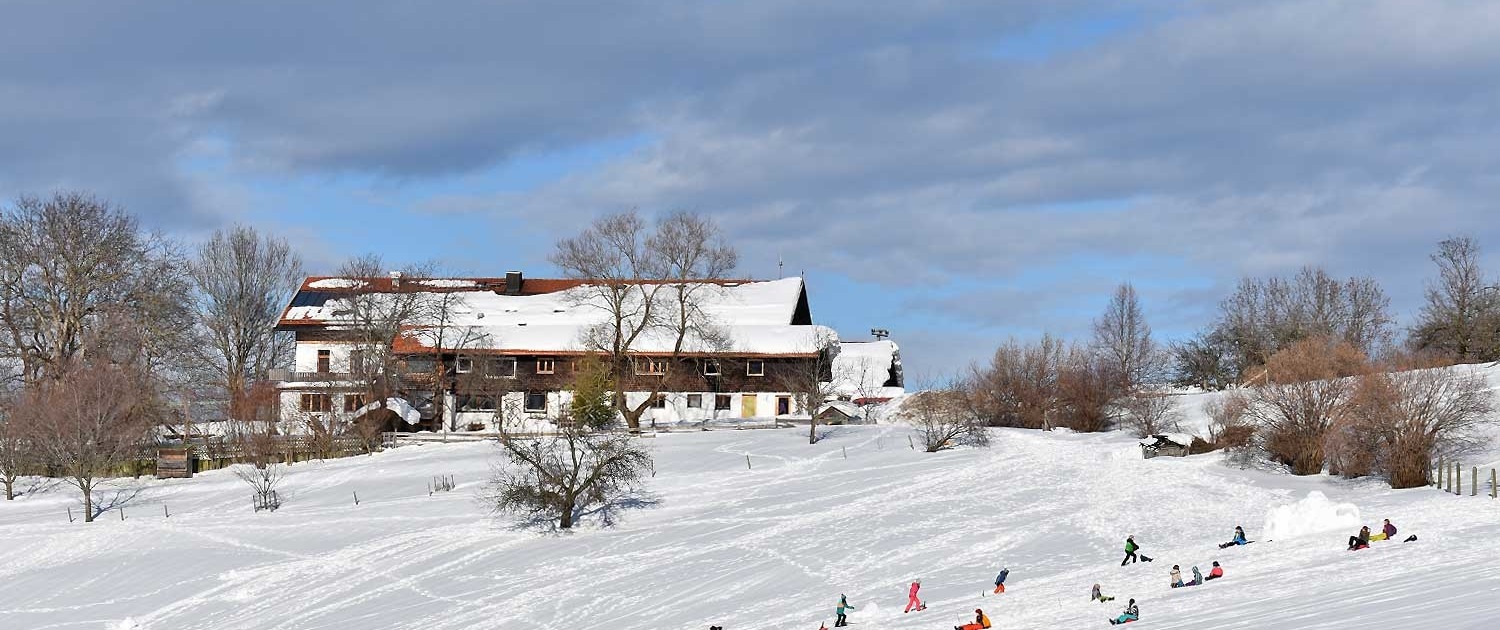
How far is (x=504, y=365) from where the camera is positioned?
71.0m

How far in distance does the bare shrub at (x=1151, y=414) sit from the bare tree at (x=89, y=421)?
141 feet

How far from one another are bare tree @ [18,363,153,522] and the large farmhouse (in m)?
9.10

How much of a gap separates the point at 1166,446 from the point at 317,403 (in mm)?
42293

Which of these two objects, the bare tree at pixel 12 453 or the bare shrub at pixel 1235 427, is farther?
the bare tree at pixel 12 453

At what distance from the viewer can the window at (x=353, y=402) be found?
62.5m

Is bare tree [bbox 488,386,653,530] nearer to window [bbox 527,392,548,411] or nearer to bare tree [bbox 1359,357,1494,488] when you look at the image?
bare tree [bbox 1359,357,1494,488]

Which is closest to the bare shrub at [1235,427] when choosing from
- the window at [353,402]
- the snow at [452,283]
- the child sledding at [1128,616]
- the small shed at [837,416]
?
the small shed at [837,416]

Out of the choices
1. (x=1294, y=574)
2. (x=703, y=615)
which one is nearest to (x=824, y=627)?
(x=703, y=615)

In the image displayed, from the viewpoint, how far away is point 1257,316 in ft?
297

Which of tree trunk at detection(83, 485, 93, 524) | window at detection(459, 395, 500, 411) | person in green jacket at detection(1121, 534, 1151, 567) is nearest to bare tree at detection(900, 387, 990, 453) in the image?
person in green jacket at detection(1121, 534, 1151, 567)

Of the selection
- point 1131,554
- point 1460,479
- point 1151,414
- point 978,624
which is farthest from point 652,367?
point 978,624

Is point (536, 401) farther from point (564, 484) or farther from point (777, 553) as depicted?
point (777, 553)

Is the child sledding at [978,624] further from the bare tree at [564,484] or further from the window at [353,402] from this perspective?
the window at [353,402]

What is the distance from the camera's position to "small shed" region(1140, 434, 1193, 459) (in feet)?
164
